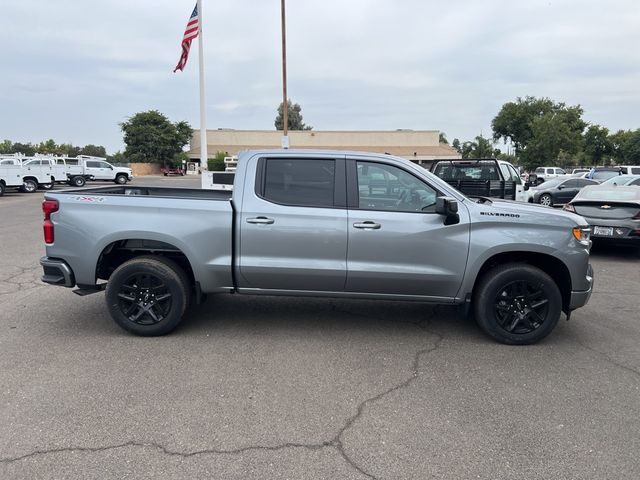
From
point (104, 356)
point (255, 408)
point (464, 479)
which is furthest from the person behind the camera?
point (104, 356)

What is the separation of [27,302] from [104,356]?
242 cm

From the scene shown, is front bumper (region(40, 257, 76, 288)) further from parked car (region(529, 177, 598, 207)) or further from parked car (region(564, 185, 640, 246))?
parked car (region(529, 177, 598, 207))

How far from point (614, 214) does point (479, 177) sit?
12.1 ft

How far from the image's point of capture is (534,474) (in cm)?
275

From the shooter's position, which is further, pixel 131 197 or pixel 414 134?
pixel 414 134

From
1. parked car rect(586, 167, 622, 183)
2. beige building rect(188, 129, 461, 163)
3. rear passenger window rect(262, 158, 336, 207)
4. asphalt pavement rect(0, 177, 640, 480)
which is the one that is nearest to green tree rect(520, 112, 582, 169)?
beige building rect(188, 129, 461, 163)

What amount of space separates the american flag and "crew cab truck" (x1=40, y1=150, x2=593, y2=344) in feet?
53.0

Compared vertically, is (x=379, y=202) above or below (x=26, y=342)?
above

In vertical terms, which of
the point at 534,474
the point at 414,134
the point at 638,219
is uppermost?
the point at 414,134

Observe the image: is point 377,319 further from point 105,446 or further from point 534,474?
point 105,446

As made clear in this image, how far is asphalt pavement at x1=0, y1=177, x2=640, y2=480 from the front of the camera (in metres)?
2.84

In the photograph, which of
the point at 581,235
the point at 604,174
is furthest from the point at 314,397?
the point at 604,174

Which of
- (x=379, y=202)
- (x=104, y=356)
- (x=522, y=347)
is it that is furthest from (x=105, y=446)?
(x=522, y=347)

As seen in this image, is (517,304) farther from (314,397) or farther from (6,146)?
(6,146)
